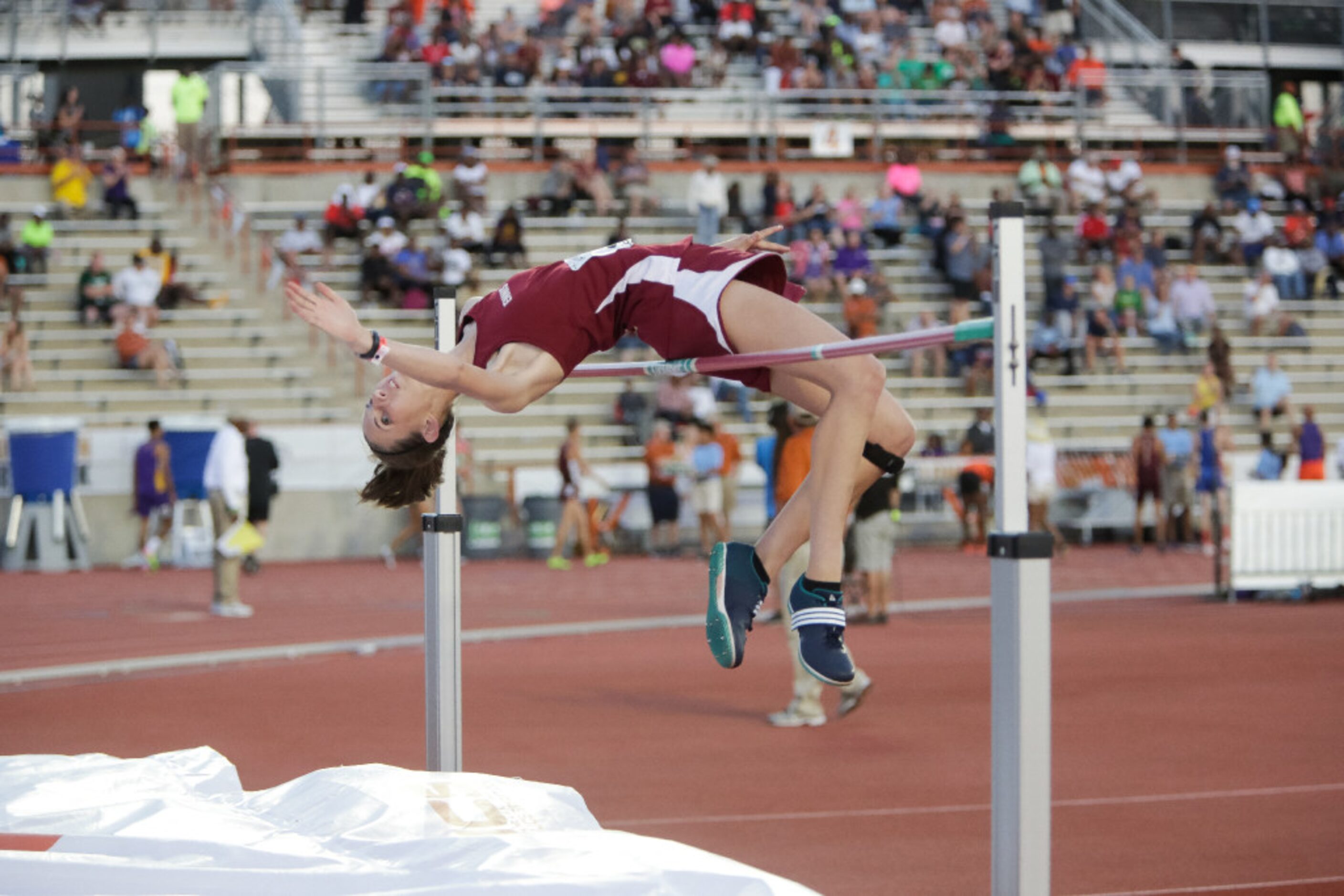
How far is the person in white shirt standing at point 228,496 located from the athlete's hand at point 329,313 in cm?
914

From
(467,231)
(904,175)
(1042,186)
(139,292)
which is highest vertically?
(904,175)

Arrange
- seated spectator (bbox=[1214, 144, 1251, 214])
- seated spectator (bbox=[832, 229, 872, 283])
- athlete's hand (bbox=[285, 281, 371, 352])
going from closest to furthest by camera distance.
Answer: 1. athlete's hand (bbox=[285, 281, 371, 352])
2. seated spectator (bbox=[832, 229, 872, 283])
3. seated spectator (bbox=[1214, 144, 1251, 214])

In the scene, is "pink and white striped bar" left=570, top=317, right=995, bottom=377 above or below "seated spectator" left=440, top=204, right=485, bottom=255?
below

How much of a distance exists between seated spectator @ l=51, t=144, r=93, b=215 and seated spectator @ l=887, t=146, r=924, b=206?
10610 mm

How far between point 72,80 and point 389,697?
20.2 m

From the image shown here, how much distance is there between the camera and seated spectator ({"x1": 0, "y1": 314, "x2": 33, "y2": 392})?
60.3 ft

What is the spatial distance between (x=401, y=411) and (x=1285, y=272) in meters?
20.7

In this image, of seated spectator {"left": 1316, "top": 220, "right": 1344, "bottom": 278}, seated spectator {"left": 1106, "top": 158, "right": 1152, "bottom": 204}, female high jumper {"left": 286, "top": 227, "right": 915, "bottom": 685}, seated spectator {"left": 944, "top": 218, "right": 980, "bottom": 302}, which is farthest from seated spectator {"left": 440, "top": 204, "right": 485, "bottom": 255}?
female high jumper {"left": 286, "top": 227, "right": 915, "bottom": 685}

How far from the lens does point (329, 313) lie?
150 inches

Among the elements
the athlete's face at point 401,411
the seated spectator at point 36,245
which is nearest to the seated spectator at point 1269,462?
the seated spectator at point 36,245

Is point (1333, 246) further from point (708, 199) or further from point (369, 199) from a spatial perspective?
point (369, 199)

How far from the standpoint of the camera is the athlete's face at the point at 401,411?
4316 mm

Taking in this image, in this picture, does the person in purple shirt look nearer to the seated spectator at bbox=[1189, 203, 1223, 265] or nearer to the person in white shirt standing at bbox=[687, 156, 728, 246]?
the person in white shirt standing at bbox=[687, 156, 728, 246]

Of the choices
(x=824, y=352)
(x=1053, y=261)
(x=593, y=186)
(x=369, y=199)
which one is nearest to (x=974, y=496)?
(x=1053, y=261)
